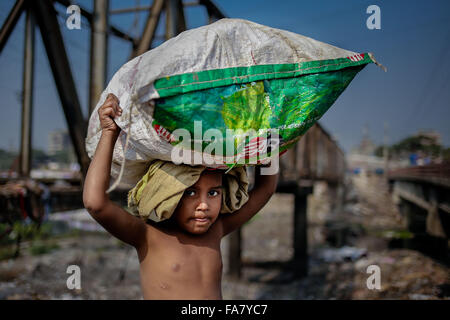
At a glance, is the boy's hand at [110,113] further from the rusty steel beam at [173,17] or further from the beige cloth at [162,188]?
the rusty steel beam at [173,17]

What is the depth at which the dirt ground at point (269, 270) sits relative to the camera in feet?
14.9

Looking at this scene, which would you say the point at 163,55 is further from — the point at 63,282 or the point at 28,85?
the point at 63,282

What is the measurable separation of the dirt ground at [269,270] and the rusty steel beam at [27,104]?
1529 millimetres

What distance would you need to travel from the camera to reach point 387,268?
237 inches

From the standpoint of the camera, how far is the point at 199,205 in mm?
1519

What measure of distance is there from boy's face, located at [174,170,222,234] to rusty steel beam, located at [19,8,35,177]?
3565 mm

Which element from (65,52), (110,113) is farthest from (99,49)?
(110,113)

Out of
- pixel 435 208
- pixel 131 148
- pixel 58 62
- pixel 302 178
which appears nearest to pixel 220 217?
pixel 131 148

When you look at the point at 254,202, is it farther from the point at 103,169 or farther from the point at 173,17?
the point at 173,17

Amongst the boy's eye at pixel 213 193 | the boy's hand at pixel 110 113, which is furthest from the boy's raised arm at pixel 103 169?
the boy's eye at pixel 213 193

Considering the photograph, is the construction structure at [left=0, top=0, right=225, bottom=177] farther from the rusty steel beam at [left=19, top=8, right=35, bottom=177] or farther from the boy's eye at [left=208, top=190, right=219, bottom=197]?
the boy's eye at [left=208, top=190, right=219, bottom=197]

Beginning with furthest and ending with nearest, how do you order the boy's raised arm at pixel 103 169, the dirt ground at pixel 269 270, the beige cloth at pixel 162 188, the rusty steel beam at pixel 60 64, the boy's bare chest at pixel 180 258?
the dirt ground at pixel 269 270
the rusty steel beam at pixel 60 64
the boy's bare chest at pixel 180 258
the beige cloth at pixel 162 188
the boy's raised arm at pixel 103 169

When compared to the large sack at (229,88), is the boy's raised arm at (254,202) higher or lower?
lower

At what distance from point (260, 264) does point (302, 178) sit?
7.55 ft
